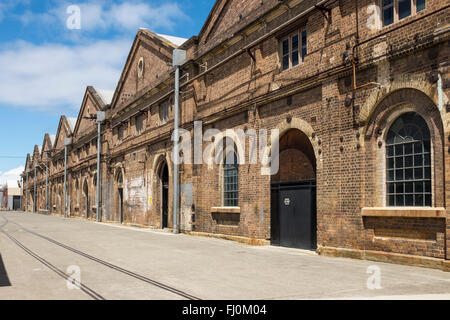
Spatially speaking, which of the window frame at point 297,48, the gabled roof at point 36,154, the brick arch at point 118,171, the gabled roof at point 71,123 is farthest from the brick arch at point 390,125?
the gabled roof at point 36,154

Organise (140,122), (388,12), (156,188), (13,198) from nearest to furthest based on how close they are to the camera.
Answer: (388,12) < (156,188) < (140,122) < (13,198)

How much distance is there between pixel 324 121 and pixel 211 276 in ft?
19.6

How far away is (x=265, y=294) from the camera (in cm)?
709

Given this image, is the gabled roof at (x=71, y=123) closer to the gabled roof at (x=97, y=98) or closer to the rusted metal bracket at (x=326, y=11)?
the gabled roof at (x=97, y=98)

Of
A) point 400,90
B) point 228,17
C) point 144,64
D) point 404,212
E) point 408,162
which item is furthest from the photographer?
point 144,64

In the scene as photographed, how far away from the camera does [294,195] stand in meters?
14.6

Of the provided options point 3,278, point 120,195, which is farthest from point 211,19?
point 120,195

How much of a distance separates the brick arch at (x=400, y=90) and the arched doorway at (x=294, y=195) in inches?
107

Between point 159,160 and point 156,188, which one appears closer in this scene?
point 159,160

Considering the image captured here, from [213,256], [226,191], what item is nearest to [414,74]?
[213,256]

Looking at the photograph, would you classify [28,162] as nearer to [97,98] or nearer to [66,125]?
[66,125]

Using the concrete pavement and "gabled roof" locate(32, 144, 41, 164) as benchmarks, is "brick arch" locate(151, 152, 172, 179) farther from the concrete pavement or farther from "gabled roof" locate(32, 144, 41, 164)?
"gabled roof" locate(32, 144, 41, 164)

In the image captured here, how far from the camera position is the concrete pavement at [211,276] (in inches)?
282
